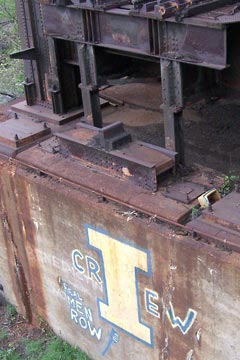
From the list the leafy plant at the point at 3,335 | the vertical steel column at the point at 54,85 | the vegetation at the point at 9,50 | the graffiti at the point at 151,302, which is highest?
the vertical steel column at the point at 54,85

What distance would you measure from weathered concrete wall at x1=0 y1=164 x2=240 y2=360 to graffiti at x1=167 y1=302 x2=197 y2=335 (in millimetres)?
18

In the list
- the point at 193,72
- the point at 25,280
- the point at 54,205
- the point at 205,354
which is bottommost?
the point at 25,280

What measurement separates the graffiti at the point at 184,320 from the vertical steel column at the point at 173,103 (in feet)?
8.22

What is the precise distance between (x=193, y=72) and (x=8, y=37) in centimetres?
1490

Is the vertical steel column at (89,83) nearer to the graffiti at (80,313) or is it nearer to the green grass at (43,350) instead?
the graffiti at (80,313)

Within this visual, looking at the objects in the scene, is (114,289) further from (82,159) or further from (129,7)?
(129,7)

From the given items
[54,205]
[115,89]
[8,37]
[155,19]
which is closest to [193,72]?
[115,89]

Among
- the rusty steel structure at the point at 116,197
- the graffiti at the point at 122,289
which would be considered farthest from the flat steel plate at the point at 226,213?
the graffiti at the point at 122,289

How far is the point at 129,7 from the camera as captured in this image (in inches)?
411

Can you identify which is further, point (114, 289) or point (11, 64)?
point (11, 64)

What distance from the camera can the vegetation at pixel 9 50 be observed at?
19.9 m

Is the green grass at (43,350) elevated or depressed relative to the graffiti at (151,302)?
depressed

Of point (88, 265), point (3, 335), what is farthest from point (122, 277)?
point (3, 335)

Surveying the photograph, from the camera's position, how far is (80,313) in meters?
11.8
